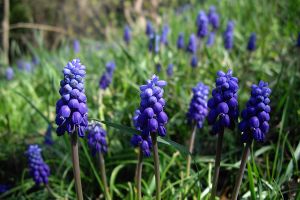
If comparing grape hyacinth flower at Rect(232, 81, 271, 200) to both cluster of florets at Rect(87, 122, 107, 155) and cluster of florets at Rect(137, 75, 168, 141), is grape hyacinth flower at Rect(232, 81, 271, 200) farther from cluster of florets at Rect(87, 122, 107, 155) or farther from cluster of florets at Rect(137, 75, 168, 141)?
cluster of florets at Rect(87, 122, 107, 155)

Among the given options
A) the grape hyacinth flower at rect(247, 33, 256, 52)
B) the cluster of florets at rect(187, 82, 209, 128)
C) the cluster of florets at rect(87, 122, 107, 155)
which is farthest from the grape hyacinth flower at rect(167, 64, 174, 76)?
the cluster of florets at rect(87, 122, 107, 155)

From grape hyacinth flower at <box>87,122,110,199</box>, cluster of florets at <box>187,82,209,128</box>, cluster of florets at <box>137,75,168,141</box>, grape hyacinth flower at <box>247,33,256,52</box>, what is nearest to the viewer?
cluster of florets at <box>137,75,168,141</box>

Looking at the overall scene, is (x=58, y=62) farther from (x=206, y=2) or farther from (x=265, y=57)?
(x=206, y=2)

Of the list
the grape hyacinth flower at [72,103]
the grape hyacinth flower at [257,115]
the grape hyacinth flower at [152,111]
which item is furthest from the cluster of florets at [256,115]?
the grape hyacinth flower at [72,103]

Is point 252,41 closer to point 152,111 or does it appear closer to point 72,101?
point 152,111

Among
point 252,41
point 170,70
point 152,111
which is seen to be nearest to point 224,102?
point 152,111

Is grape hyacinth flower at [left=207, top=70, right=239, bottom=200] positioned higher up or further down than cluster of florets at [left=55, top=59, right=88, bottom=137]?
further down

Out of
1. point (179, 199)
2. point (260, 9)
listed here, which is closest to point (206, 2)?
point (260, 9)
